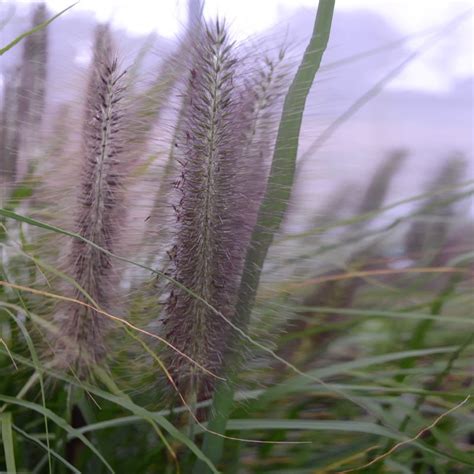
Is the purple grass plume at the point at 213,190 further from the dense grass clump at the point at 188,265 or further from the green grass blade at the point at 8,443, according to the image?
the green grass blade at the point at 8,443

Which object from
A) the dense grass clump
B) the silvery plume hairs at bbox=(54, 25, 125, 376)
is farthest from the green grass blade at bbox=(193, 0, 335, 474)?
the silvery plume hairs at bbox=(54, 25, 125, 376)

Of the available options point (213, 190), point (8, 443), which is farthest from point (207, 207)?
point (8, 443)

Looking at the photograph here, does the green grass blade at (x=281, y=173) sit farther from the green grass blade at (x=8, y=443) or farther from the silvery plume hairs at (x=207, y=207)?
the green grass blade at (x=8, y=443)

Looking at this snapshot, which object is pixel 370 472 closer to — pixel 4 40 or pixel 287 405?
pixel 287 405

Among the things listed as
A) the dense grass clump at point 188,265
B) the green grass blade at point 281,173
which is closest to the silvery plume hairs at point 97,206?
the dense grass clump at point 188,265

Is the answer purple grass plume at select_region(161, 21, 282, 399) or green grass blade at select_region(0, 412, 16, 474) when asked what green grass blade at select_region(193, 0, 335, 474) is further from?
green grass blade at select_region(0, 412, 16, 474)

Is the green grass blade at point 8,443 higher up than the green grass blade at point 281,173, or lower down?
lower down

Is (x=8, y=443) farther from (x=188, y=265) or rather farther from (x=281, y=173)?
(x=281, y=173)
